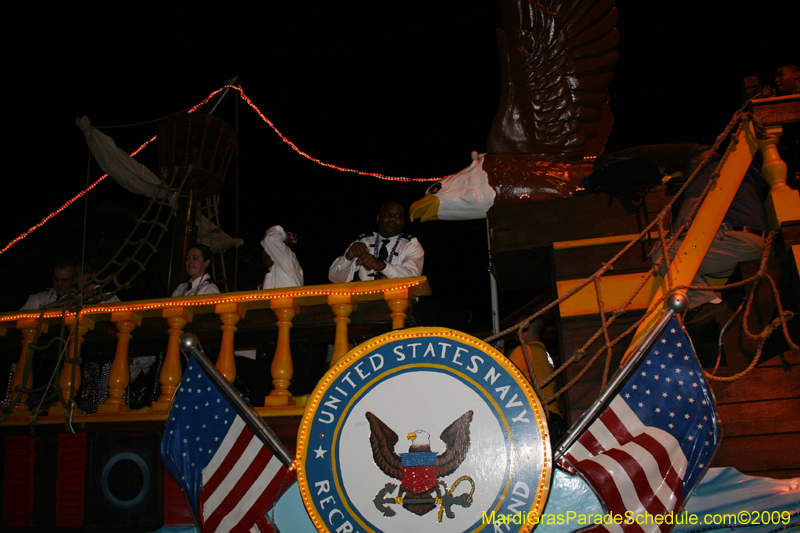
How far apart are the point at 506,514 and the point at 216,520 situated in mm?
1418

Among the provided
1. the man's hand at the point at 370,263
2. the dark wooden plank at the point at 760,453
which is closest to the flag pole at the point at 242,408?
the man's hand at the point at 370,263

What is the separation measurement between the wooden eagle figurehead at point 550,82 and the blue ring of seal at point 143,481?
8.29 feet

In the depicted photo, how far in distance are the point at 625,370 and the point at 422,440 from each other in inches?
39.4

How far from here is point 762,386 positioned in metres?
3.04

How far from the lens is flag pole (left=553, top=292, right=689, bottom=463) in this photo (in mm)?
2680

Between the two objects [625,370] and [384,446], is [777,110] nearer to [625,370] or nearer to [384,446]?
[625,370]

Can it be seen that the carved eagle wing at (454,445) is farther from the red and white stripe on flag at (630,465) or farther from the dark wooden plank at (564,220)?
the dark wooden plank at (564,220)

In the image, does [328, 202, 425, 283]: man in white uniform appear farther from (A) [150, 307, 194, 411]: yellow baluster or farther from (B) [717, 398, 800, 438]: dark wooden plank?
(B) [717, 398, 800, 438]: dark wooden plank

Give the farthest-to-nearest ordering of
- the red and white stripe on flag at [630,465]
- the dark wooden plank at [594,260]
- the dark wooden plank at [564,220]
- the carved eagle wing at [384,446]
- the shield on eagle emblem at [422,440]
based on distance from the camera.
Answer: the dark wooden plank at [564,220] → the dark wooden plank at [594,260] → the carved eagle wing at [384,446] → the shield on eagle emblem at [422,440] → the red and white stripe on flag at [630,465]

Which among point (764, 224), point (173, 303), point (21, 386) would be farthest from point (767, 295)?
point (21, 386)

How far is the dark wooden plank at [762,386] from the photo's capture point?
3.00m

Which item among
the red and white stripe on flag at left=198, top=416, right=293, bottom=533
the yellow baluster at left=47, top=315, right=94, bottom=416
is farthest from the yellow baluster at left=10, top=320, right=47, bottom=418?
the red and white stripe on flag at left=198, top=416, right=293, bottom=533

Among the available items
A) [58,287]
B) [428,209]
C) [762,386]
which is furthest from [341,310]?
[58,287]

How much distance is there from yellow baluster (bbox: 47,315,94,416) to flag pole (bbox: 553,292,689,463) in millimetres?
2908
